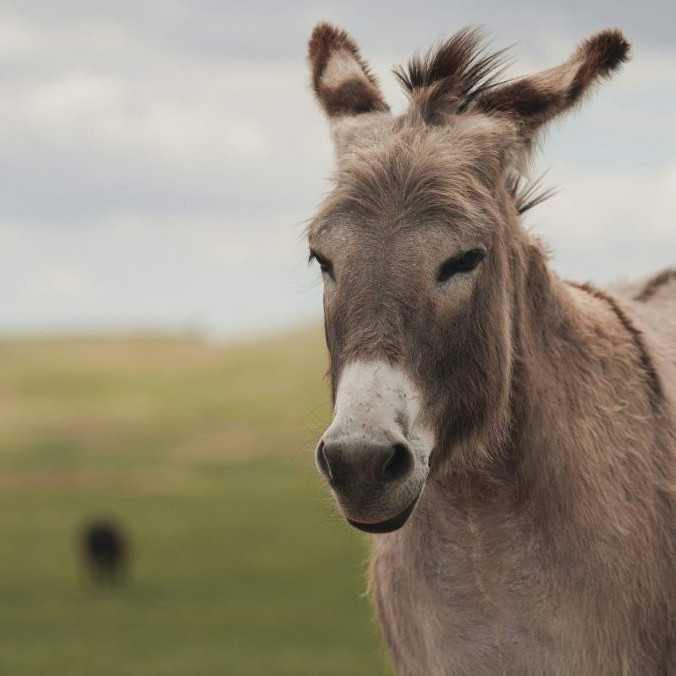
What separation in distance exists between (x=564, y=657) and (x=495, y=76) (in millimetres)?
2320

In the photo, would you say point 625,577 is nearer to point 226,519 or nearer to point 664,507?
point 664,507

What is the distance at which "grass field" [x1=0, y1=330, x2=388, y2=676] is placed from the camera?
33188 mm

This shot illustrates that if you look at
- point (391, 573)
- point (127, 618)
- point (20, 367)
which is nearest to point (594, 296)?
point (391, 573)

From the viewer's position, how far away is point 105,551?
139ft

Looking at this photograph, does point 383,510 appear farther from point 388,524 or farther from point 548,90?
point 548,90

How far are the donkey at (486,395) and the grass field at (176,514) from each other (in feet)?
1.98

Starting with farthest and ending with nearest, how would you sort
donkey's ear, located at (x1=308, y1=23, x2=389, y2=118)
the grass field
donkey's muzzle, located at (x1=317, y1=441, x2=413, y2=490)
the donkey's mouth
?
the grass field, donkey's ear, located at (x1=308, y1=23, x2=389, y2=118), the donkey's mouth, donkey's muzzle, located at (x1=317, y1=441, x2=413, y2=490)

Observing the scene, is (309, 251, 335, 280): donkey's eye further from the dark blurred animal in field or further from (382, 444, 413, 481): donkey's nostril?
the dark blurred animal in field

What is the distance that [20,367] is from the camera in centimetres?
9112

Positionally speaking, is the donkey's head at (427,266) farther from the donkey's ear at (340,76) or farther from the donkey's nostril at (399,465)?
the donkey's ear at (340,76)

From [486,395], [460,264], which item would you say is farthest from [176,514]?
[460,264]

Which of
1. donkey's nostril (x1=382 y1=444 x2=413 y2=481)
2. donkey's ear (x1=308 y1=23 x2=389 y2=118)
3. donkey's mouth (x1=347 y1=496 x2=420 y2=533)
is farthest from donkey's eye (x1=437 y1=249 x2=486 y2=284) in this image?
donkey's ear (x1=308 y1=23 x2=389 y2=118)

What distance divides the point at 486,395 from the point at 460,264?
49cm

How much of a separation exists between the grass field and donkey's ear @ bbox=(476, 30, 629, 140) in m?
1.36
